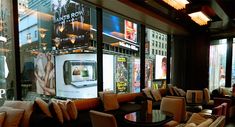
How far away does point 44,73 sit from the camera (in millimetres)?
4172

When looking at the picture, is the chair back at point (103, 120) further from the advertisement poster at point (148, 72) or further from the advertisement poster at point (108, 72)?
the advertisement poster at point (148, 72)

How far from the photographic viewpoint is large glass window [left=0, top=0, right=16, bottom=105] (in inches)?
131

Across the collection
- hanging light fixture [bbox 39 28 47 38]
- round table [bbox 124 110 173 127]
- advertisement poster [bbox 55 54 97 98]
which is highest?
hanging light fixture [bbox 39 28 47 38]

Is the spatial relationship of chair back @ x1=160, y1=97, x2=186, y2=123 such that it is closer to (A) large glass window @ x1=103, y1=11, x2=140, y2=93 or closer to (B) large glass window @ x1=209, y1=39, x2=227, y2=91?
(A) large glass window @ x1=103, y1=11, x2=140, y2=93

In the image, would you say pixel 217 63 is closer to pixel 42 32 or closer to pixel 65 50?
pixel 65 50

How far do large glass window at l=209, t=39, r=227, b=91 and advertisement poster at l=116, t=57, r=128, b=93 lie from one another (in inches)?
156

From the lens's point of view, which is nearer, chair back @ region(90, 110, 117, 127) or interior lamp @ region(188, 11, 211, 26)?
chair back @ region(90, 110, 117, 127)

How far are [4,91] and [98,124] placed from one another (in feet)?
6.20

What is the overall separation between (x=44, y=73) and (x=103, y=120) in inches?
90.4

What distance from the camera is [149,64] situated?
697 centimetres

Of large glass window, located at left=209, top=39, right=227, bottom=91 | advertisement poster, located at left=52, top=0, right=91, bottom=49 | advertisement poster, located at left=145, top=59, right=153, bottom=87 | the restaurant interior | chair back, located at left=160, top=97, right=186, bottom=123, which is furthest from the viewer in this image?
large glass window, located at left=209, top=39, right=227, bottom=91

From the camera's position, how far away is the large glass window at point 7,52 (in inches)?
131

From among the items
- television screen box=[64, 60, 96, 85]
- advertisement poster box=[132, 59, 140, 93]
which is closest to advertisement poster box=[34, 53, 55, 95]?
television screen box=[64, 60, 96, 85]

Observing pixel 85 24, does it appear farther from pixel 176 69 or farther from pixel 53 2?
pixel 176 69
